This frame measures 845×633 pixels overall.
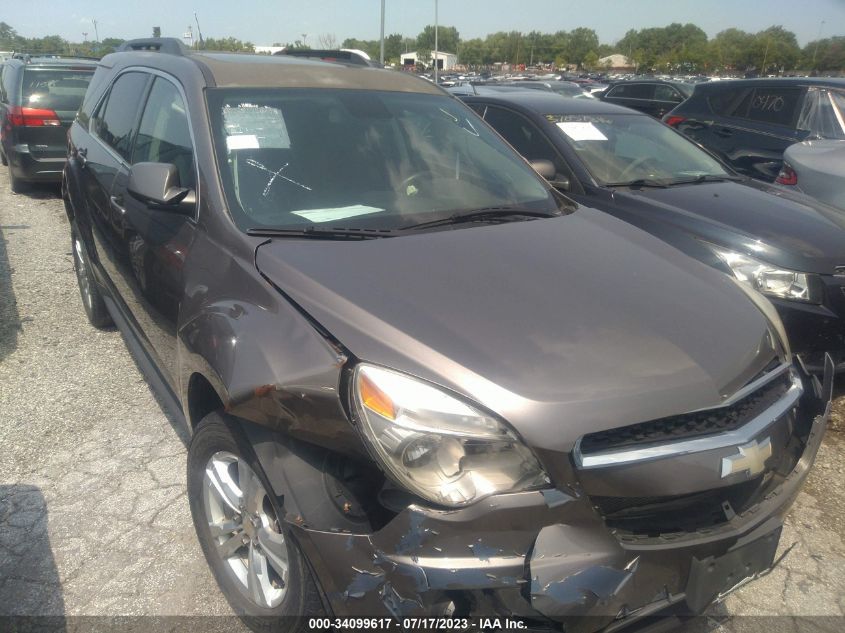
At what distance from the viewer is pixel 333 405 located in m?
1.79

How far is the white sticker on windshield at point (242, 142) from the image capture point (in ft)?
8.79

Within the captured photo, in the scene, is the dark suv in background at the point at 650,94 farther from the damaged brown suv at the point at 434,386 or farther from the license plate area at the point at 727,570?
the license plate area at the point at 727,570

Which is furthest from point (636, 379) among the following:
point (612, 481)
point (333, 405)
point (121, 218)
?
point (121, 218)

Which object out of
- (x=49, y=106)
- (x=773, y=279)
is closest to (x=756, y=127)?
(x=773, y=279)

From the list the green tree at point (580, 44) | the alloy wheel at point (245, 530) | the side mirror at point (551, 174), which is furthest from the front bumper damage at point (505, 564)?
the green tree at point (580, 44)

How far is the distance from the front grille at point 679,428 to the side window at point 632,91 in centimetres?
1824

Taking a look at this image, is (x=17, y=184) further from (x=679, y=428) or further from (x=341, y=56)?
(x=679, y=428)

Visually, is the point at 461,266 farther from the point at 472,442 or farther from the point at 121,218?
the point at 121,218

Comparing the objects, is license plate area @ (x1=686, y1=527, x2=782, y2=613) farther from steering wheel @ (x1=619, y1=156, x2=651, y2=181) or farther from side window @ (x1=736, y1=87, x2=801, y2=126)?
side window @ (x1=736, y1=87, x2=801, y2=126)

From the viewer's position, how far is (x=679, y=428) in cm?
183

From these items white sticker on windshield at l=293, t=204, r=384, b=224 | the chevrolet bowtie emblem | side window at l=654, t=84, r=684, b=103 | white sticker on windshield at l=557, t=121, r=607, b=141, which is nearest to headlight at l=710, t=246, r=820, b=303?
white sticker on windshield at l=557, t=121, r=607, b=141

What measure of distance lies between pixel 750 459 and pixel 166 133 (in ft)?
8.72

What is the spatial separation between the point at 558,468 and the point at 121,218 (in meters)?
2.50

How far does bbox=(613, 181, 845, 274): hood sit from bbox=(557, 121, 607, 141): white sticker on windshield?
2.03ft
